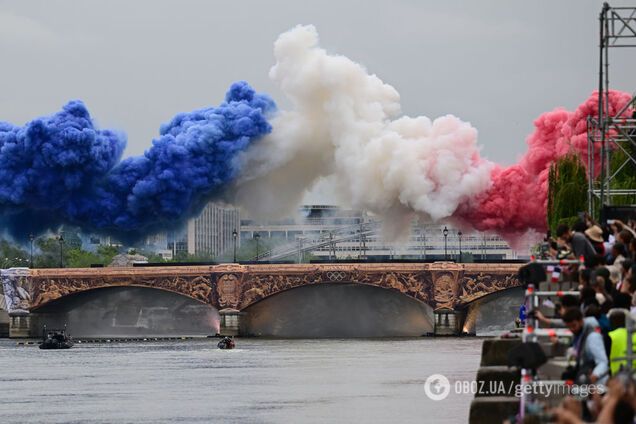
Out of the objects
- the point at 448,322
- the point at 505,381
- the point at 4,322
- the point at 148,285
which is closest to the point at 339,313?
the point at 448,322

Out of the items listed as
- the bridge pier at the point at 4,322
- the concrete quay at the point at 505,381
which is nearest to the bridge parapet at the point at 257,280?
the bridge pier at the point at 4,322

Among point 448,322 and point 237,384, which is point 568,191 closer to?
point 237,384

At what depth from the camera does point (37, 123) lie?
123750 mm

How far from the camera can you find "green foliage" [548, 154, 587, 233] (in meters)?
89.2

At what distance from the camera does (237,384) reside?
3009 inches

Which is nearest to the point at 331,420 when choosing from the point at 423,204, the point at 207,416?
the point at 207,416

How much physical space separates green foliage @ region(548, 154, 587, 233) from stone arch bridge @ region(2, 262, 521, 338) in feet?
159

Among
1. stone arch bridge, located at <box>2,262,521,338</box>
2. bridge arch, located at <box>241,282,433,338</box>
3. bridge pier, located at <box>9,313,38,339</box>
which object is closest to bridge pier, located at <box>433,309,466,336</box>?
stone arch bridge, located at <box>2,262,521,338</box>

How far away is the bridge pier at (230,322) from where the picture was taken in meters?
152

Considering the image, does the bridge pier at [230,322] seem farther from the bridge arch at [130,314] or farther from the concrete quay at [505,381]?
the concrete quay at [505,381]

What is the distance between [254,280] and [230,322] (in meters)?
5.08

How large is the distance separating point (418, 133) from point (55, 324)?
67.3m

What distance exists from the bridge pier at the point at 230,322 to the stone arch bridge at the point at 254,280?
165mm

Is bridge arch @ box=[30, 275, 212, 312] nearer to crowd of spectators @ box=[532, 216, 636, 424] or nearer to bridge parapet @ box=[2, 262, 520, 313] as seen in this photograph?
bridge parapet @ box=[2, 262, 520, 313]
